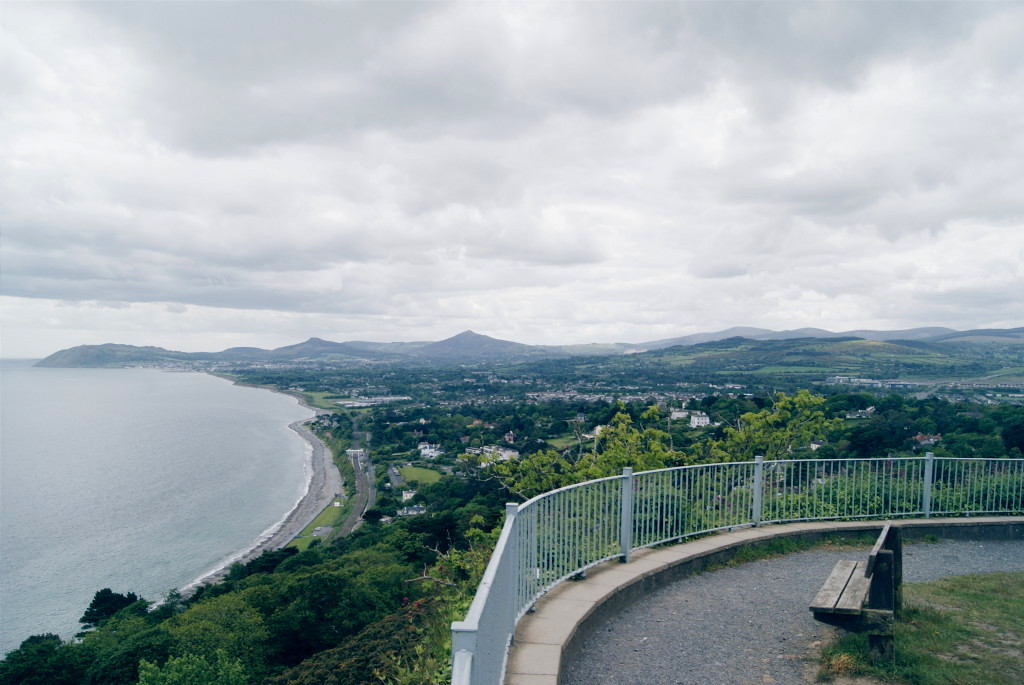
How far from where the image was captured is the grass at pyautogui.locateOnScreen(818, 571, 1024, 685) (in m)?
4.56

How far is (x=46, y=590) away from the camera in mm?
37312

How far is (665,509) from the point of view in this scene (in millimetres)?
7570

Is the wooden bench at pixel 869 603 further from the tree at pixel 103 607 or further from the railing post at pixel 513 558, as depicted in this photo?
the tree at pixel 103 607

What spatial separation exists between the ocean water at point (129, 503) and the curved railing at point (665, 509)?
35.8 meters

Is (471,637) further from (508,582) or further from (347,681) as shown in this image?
(347,681)

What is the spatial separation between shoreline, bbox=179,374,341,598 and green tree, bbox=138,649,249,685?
1649cm

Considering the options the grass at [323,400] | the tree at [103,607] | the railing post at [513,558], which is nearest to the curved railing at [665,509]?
the railing post at [513,558]

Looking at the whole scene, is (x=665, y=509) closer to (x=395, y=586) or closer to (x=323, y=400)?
(x=395, y=586)

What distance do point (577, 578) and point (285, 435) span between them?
94299mm

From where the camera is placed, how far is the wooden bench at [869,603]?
14.8 ft

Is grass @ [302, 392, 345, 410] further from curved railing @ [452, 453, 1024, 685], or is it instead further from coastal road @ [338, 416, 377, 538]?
curved railing @ [452, 453, 1024, 685]

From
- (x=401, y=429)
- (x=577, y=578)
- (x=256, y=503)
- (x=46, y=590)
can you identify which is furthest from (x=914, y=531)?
(x=401, y=429)

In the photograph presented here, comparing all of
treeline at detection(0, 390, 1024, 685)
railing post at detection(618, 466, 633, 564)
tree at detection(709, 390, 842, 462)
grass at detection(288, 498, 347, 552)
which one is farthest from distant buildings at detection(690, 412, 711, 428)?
railing post at detection(618, 466, 633, 564)

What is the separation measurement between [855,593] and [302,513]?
170 ft
